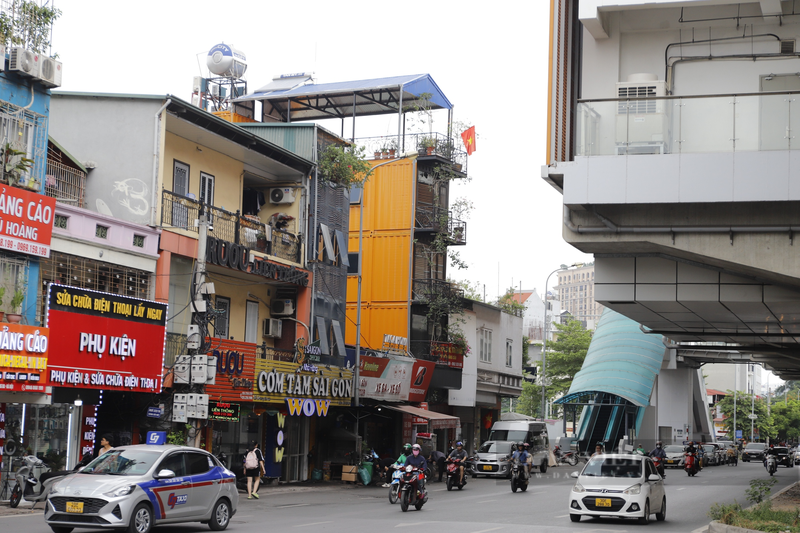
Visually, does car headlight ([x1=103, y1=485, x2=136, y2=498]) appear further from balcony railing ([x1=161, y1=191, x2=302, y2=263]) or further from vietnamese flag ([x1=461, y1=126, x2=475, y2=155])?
vietnamese flag ([x1=461, y1=126, x2=475, y2=155])

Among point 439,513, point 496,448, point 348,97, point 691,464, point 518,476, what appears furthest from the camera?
point 691,464

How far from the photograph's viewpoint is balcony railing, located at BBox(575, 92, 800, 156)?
17359mm

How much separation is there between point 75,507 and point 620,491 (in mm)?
11242

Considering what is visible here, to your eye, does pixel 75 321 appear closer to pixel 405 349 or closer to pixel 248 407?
pixel 248 407

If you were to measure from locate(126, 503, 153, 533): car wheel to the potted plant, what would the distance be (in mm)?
7236

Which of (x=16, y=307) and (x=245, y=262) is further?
(x=245, y=262)

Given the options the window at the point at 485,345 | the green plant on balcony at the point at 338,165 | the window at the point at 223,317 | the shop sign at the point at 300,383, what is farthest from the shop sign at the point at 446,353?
the window at the point at 223,317

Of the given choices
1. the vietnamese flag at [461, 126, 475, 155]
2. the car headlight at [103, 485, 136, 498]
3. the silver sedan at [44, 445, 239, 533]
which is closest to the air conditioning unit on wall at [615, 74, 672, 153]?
the silver sedan at [44, 445, 239, 533]

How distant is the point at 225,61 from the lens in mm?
40125

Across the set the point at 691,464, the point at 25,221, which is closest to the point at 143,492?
the point at 25,221

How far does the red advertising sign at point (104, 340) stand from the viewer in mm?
21109

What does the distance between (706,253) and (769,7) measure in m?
5.39

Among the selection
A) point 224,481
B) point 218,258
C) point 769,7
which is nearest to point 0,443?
point 224,481

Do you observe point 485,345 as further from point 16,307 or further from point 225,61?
point 16,307
